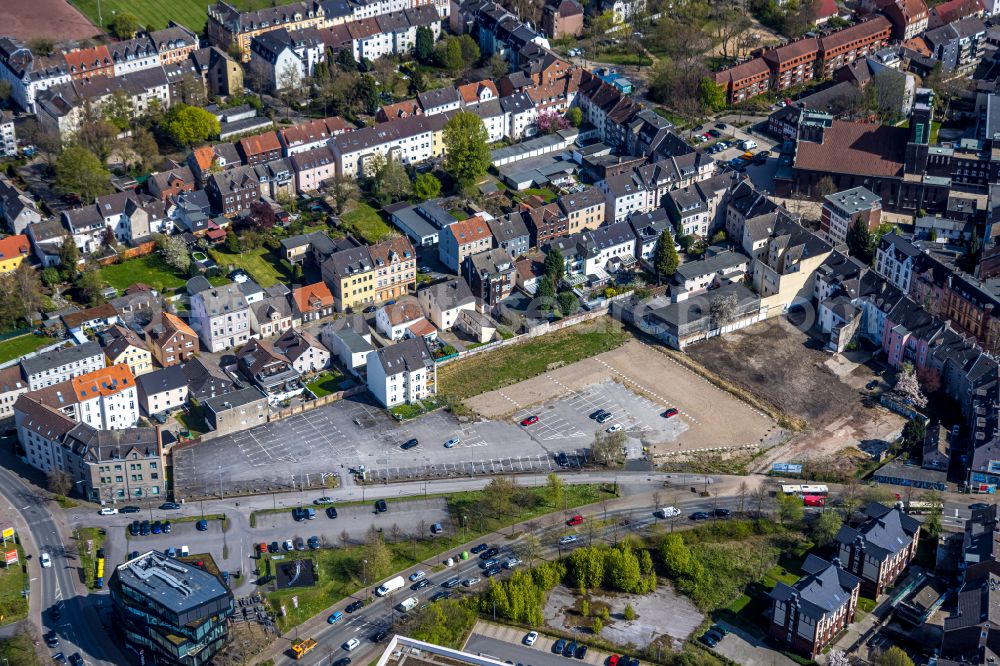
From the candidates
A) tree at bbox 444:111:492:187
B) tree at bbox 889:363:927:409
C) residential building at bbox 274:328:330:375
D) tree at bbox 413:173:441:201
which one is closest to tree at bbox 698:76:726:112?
tree at bbox 444:111:492:187

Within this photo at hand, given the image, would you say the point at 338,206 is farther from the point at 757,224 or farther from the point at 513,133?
the point at 757,224

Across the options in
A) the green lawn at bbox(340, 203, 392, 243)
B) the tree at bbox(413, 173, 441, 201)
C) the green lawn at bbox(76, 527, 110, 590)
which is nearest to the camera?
the green lawn at bbox(76, 527, 110, 590)

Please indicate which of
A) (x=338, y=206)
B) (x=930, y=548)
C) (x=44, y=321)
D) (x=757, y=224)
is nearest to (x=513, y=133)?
(x=338, y=206)

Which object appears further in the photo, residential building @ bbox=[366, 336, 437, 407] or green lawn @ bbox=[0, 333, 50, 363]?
green lawn @ bbox=[0, 333, 50, 363]

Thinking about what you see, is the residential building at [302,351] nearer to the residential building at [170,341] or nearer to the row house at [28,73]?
the residential building at [170,341]

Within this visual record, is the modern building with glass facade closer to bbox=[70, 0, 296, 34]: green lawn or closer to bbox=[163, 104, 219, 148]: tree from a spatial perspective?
bbox=[163, 104, 219, 148]: tree

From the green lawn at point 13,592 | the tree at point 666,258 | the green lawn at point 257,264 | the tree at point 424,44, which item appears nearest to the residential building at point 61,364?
the green lawn at point 13,592
